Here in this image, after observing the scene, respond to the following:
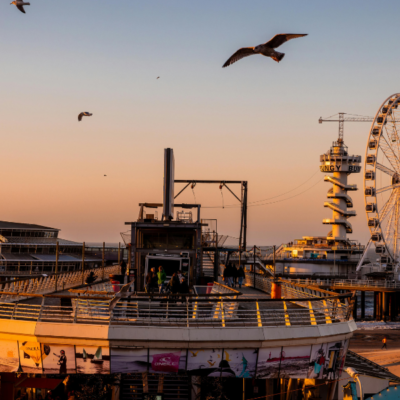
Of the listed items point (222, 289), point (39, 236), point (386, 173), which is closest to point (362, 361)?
point (222, 289)

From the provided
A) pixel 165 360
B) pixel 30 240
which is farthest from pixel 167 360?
pixel 30 240

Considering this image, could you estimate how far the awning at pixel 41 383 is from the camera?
1795 centimetres

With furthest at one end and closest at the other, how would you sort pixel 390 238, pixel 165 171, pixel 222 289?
pixel 390 238 → pixel 165 171 → pixel 222 289

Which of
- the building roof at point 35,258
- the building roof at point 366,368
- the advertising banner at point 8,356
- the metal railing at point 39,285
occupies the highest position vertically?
the metal railing at point 39,285

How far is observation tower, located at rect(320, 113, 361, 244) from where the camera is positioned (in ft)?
368

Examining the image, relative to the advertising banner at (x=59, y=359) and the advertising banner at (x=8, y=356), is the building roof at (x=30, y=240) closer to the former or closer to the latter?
the advertising banner at (x=8, y=356)

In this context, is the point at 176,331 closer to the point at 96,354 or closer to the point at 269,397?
the point at 96,354

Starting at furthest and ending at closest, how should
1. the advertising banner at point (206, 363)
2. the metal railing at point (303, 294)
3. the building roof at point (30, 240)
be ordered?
the building roof at point (30, 240), the metal railing at point (303, 294), the advertising banner at point (206, 363)

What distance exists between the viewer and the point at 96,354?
617 inches

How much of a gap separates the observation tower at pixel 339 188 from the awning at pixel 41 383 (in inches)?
3892

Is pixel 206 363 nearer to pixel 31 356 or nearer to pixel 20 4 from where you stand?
pixel 31 356

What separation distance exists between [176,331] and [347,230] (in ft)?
344

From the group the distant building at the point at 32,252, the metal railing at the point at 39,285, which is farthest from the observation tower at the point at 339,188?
the metal railing at the point at 39,285

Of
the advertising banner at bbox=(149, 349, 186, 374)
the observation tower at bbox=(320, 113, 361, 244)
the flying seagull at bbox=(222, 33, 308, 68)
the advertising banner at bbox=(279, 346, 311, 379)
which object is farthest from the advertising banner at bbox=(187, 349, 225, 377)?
the observation tower at bbox=(320, 113, 361, 244)
